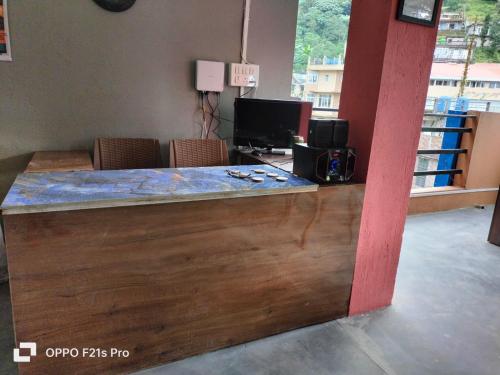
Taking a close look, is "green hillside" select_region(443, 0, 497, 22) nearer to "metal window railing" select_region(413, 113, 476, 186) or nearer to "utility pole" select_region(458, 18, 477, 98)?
"utility pole" select_region(458, 18, 477, 98)

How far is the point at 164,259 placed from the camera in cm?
159

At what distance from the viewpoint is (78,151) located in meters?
2.68

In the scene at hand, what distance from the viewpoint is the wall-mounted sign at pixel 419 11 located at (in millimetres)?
1801

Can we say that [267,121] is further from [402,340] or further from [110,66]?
[402,340]

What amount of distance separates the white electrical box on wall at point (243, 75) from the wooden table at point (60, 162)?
136 cm

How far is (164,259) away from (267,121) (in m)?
1.68

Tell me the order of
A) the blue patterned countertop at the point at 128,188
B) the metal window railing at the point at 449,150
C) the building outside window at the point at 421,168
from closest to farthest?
1. the blue patterned countertop at the point at 128,188
2. the metal window railing at the point at 449,150
3. the building outside window at the point at 421,168

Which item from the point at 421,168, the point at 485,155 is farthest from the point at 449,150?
the point at 485,155

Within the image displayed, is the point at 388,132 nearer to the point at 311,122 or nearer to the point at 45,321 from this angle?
the point at 311,122

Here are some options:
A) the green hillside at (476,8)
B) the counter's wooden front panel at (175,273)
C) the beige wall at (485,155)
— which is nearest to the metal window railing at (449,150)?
the beige wall at (485,155)

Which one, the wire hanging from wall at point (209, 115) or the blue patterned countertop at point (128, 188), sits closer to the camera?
the blue patterned countertop at point (128, 188)

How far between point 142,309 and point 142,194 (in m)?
0.54

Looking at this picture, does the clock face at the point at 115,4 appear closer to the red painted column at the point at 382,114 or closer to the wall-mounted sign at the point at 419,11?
the red painted column at the point at 382,114

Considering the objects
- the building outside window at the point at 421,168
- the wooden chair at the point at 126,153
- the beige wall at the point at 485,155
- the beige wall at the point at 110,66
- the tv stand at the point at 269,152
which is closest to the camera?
the beige wall at the point at 110,66
